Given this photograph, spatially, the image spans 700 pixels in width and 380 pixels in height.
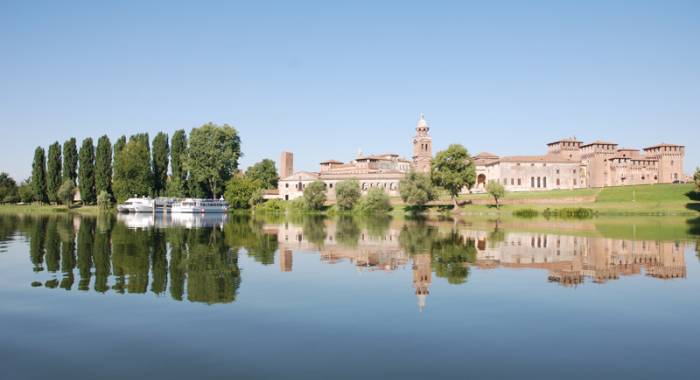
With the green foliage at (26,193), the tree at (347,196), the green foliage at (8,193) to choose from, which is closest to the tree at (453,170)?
the tree at (347,196)

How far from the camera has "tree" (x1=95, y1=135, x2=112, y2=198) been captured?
7488 centimetres

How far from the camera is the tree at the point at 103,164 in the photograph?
7488 cm

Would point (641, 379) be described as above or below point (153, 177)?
below

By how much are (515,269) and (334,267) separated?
609 cm

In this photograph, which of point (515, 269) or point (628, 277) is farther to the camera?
point (515, 269)

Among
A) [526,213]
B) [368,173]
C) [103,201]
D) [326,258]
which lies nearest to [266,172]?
[368,173]

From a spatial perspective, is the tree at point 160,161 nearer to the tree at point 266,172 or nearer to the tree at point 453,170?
the tree at point 266,172

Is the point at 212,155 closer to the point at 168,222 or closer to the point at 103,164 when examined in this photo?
the point at 103,164

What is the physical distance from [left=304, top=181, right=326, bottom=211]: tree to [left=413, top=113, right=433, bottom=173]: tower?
2551 centimetres

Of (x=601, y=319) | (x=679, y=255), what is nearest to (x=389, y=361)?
(x=601, y=319)

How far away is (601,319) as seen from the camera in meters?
10.7

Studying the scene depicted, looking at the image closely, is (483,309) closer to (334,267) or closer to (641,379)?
(641,379)

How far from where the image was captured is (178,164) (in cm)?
7844

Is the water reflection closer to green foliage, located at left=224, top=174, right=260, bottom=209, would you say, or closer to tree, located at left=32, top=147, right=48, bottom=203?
green foliage, located at left=224, top=174, right=260, bottom=209
